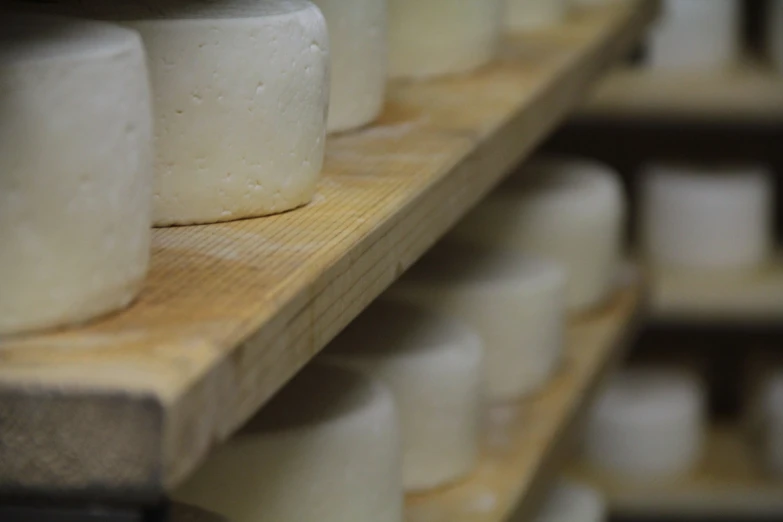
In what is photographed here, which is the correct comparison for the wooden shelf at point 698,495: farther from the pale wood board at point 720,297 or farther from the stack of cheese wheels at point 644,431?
the pale wood board at point 720,297

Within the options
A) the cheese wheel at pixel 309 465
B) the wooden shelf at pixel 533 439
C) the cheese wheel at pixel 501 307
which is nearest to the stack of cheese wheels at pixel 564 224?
the wooden shelf at pixel 533 439

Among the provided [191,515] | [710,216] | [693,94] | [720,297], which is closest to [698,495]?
[720,297]

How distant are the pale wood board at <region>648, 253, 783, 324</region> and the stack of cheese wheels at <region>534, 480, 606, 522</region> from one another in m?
0.75

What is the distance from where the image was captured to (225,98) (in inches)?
31.4

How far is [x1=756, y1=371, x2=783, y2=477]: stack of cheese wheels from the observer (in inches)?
90.3

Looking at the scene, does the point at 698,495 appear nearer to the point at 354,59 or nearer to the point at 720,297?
the point at 720,297

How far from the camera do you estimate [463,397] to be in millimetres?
1273

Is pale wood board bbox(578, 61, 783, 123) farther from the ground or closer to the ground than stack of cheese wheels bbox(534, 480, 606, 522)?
farther from the ground

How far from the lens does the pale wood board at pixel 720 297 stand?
7.66ft

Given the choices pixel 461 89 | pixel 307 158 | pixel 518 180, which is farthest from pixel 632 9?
pixel 307 158

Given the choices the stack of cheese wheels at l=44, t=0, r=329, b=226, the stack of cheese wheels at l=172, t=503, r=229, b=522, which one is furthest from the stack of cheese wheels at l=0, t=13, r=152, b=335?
the stack of cheese wheels at l=172, t=503, r=229, b=522

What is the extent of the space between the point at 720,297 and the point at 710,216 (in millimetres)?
152

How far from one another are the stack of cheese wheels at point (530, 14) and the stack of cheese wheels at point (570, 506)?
545 mm

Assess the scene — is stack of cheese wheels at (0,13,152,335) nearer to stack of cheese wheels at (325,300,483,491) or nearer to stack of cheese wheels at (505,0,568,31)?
stack of cheese wheels at (325,300,483,491)
